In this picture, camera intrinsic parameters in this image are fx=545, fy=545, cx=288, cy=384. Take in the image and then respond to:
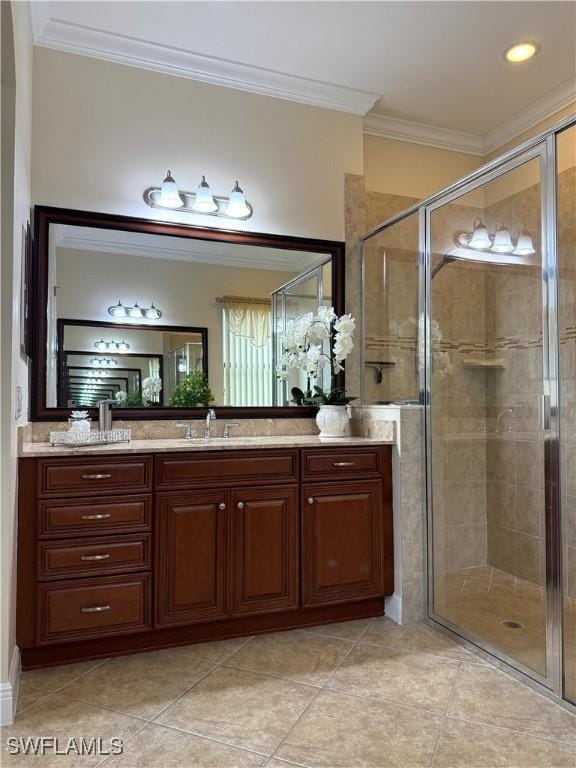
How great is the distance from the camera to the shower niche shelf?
2479 mm

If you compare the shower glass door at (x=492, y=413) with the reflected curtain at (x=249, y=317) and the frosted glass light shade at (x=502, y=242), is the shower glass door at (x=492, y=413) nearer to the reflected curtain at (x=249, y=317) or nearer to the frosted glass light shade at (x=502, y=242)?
the frosted glass light shade at (x=502, y=242)

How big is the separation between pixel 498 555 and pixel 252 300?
1.86 metres

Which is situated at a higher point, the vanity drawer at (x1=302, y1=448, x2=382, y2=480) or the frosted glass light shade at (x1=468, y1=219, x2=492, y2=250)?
the frosted glass light shade at (x1=468, y1=219, x2=492, y2=250)

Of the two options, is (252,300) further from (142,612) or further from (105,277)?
(142,612)

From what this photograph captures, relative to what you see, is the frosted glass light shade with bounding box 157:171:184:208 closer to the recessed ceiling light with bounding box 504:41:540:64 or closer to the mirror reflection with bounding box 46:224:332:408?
the mirror reflection with bounding box 46:224:332:408

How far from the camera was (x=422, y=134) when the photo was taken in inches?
149

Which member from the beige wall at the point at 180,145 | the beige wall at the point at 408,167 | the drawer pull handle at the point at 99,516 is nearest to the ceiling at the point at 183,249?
the beige wall at the point at 180,145

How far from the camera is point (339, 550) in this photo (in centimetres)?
272

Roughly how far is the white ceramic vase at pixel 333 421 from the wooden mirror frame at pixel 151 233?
0.82ft

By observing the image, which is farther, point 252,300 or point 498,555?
point 252,300

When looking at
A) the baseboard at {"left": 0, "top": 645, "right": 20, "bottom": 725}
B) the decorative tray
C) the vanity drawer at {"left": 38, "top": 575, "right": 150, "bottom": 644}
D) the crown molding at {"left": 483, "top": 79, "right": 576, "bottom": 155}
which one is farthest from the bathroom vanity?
the crown molding at {"left": 483, "top": 79, "right": 576, "bottom": 155}

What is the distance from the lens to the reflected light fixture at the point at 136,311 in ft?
9.52

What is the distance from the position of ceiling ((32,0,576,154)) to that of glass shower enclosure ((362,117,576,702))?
2.82 feet

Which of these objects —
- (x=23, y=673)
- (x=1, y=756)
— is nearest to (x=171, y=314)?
(x=23, y=673)
